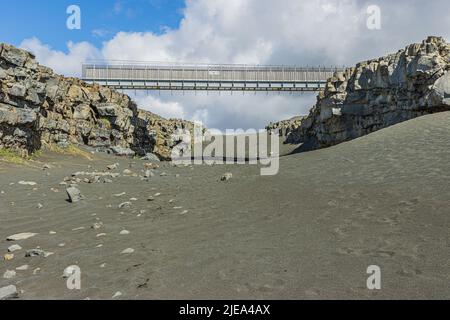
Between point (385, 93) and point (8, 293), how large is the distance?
133ft

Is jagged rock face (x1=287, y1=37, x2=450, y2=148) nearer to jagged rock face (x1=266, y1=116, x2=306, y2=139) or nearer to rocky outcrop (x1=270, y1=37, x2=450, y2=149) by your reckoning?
rocky outcrop (x1=270, y1=37, x2=450, y2=149)

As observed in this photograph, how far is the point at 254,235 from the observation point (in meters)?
9.17

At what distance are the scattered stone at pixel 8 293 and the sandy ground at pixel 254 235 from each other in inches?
13.2

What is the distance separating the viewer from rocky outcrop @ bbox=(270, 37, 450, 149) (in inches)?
1236

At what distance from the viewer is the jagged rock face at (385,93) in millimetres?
31422

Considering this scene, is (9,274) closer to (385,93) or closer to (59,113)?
(59,113)

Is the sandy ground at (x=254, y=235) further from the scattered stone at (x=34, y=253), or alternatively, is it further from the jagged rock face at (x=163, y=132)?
the jagged rock face at (x=163, y=132)

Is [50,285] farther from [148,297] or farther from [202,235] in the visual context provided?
[202,235]

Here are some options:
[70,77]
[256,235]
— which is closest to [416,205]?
[256,235]

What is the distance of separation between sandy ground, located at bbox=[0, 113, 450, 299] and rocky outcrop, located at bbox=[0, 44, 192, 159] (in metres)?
9.25

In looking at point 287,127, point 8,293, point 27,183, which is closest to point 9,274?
point 8,293

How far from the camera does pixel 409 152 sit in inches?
712

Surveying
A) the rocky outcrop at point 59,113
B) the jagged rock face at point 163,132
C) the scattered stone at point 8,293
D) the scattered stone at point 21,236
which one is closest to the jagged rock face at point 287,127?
the jagged rock face at point 163,132

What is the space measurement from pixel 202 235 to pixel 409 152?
43.5ft
